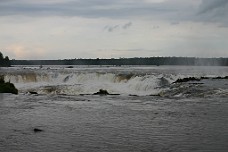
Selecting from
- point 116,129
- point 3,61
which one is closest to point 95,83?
point 116,129

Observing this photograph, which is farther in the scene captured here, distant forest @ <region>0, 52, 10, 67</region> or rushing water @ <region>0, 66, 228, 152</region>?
distant forest @ <region>0, 52, 10, 67</region>

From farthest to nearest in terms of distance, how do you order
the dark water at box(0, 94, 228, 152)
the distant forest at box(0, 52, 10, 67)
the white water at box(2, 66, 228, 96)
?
the distant forest at box(0, 52, 10, 67) < the white water at box(2, 66, 228, 96) < the dark water at box(0, 94, 228, 152)

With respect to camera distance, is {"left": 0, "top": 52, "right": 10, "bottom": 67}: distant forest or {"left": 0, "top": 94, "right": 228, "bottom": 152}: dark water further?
{"left": 0, "top": 52, "right": 10, "bottom": 67}: distant forest

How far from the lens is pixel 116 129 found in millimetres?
14680

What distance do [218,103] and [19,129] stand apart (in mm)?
12637

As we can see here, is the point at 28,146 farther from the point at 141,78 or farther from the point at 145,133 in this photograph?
the point at 141,78

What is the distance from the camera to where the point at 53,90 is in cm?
4238

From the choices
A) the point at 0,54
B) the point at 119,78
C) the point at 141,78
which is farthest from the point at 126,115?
the point at 0,54

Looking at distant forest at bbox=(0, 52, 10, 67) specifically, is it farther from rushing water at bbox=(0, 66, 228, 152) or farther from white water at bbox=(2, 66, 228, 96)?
rushing water at bbox=(0, 66, 228, 152)

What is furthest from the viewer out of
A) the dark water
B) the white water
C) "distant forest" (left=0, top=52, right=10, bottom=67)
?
"distant forest" (left=0, top=52, right=10, bottom=67)

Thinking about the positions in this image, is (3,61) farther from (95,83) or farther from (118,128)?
(118,128)

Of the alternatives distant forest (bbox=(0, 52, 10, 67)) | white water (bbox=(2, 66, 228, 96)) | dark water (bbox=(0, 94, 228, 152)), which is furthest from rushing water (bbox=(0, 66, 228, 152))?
distant forest (bbox=(0, 52, 10, 67))

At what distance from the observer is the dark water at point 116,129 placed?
1175 cm

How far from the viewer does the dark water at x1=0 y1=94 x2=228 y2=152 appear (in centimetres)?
1175
